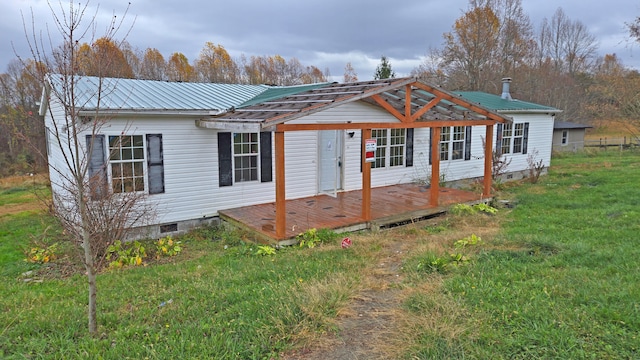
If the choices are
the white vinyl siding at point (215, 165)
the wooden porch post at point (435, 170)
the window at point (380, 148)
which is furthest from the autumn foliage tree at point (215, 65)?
the wooden porch post at point (435, 170)

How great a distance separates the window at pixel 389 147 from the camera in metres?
12.0

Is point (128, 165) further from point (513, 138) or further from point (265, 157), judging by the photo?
point (513, 138)

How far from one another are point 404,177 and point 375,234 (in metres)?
5.08

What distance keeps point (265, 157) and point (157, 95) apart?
2.76 metres

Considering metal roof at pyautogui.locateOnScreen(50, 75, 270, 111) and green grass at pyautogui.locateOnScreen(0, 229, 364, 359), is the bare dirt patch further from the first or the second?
metal roof at pyautogui.locateOnScreen(50, 75, 270, 111)

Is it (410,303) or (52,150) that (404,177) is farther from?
(52,150)

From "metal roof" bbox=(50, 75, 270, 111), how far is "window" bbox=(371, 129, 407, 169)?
370 cm

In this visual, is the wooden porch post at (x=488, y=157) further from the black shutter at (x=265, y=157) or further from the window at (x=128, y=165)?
the window at (x=128, y=165)

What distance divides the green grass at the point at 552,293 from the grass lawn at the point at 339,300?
0.01 meters

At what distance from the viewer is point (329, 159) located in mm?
11016

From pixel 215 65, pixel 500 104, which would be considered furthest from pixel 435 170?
pixel 215 65

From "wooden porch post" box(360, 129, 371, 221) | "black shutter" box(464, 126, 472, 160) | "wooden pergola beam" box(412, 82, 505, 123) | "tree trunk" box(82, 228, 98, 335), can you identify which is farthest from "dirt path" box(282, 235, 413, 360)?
"black shutter" box(464, 126, 472, 160)

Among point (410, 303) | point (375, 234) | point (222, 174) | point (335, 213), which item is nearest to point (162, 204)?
point (222, 174)

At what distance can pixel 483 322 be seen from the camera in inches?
151
